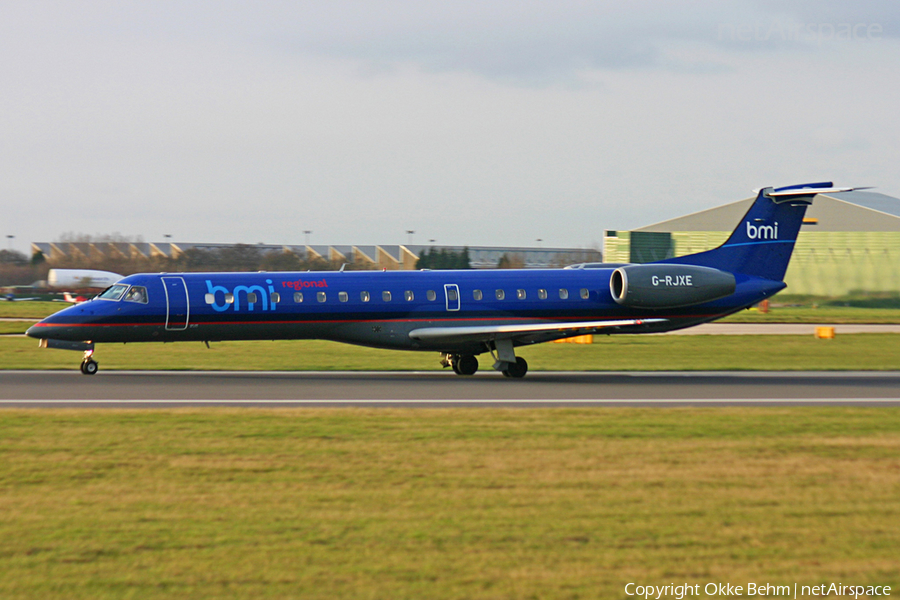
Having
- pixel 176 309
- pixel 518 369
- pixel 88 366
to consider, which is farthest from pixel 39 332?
pixel 518 369

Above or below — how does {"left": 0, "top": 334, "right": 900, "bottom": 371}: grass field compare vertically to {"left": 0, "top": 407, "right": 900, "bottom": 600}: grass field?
below

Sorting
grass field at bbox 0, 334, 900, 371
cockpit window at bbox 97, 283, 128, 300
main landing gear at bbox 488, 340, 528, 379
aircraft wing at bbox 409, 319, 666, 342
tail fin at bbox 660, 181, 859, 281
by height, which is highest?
tail fin at bbox 660, 181, 859, 281

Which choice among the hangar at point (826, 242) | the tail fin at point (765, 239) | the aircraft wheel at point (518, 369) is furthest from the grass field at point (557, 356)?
the hangar at point (826, 242)

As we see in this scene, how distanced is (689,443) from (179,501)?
7248mm

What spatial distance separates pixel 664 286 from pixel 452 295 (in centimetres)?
611

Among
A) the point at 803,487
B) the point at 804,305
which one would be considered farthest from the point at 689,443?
the point at 804,305

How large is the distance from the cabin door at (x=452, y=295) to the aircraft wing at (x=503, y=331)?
78 centimetres

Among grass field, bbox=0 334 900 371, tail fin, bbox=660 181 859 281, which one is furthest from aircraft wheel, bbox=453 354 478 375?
tail fin, bbox=660 181 859 281

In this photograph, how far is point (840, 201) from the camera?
262 feet

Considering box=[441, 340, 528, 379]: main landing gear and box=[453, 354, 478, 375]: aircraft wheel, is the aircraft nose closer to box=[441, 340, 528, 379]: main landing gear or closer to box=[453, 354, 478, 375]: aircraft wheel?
box=[453, 354, 478, 375]: aircraft wheel

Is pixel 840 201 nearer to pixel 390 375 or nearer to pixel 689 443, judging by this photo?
pixel 390 375

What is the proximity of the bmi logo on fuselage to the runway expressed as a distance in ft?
14.1

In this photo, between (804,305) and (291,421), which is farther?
(804,305)

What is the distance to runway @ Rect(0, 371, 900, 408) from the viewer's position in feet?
59.6
